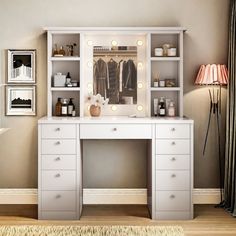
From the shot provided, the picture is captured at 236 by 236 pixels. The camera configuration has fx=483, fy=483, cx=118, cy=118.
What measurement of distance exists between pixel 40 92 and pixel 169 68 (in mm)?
1431

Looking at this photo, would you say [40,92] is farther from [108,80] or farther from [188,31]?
[188,31]

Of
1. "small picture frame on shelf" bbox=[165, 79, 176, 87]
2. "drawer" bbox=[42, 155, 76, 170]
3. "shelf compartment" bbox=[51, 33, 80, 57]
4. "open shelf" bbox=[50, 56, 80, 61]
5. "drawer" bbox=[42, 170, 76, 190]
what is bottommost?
"drawer" bbox=[42, 170, 76, 190]

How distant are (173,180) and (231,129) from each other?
846 mm

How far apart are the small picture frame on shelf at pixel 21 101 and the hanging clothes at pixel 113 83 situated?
2.71 feet

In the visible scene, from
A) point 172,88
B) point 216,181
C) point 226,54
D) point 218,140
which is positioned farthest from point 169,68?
point 216,181

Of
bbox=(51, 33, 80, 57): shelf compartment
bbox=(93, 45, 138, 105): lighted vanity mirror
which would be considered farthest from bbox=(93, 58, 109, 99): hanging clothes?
bbox=(51, 33, 80, 57): shelf compartment

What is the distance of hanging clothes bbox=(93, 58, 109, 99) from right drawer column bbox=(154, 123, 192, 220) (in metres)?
0.90

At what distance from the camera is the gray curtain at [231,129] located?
16.2ft

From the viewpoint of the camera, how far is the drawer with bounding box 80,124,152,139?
4.67 m

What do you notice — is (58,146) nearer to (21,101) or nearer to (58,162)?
(58,162)

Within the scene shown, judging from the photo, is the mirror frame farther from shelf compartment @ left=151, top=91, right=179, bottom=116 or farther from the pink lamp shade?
the pink lamp shade

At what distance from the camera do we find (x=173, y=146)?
4.68 metres

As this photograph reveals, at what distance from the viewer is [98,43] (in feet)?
17.1

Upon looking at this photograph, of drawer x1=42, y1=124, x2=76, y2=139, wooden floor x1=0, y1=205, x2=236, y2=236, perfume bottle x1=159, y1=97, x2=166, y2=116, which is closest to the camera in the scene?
wooden floor x1=0, y1=205, x2=236, y2=236
